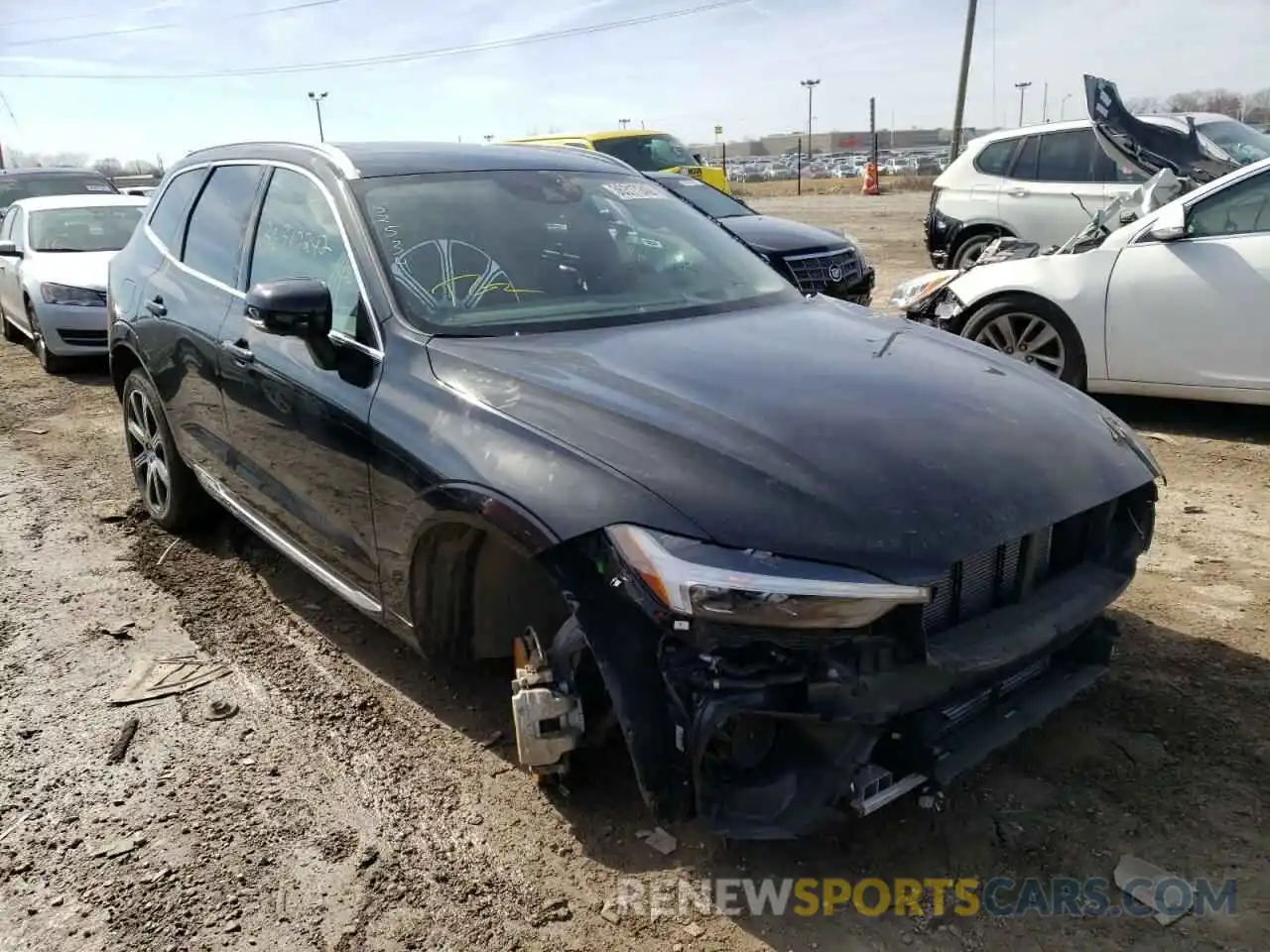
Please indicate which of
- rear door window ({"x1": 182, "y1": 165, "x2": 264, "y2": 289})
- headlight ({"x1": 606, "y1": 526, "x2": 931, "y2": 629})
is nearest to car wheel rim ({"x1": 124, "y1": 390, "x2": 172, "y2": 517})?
rear door window ({"x1": 182, "y1": 165, "x2": 264, "y2": 289})

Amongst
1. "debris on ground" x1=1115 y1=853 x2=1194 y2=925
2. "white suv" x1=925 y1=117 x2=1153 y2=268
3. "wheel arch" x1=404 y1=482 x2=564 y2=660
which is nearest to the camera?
"debris on ground" x1=1115 y1=853 x2=1194 y2=925

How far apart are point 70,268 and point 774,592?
30.0ft

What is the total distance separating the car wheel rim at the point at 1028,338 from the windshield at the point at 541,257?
2.90 m

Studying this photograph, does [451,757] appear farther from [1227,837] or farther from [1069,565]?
[1227,837]

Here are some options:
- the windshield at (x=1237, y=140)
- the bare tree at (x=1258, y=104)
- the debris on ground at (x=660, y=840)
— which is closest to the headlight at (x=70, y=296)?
the debris on ground at (x=660, y=840)

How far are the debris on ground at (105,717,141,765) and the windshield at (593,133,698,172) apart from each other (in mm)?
11537

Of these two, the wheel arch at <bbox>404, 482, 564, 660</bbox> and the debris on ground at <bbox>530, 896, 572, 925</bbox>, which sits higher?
the wheel arch at <bbox>404, 482, 564, 660</bbox>

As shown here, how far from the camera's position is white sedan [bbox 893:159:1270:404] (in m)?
5.45

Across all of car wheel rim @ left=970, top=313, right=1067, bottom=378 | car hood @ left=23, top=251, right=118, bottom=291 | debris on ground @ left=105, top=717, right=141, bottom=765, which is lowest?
debris on ground @ left=105, top=717, right=141, bottom=765

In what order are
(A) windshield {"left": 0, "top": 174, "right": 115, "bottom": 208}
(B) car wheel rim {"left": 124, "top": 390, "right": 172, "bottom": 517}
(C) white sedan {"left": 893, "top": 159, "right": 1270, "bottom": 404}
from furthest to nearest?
(A) windshield {"left": 0, "top": 174, "right": 115, "bottom": 208} < (C) white sedan {"left": 893, "top": 159, "right": 1270, "bottom": 404} < (B) car wheel rim {"left": 124, "top": 390, "right": 172, "bottom": 517}

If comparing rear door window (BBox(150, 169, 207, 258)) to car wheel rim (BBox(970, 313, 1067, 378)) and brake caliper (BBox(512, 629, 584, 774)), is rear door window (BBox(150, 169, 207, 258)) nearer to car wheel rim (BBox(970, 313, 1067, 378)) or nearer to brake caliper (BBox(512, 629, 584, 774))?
brake caliper (BBox(512, 629, 584, 774))

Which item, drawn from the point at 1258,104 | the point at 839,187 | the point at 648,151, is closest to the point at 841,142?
the point at 1258,104

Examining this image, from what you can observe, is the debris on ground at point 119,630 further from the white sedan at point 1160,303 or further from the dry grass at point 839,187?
the dry grass at point 839,187

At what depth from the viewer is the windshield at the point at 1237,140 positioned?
361 inches
